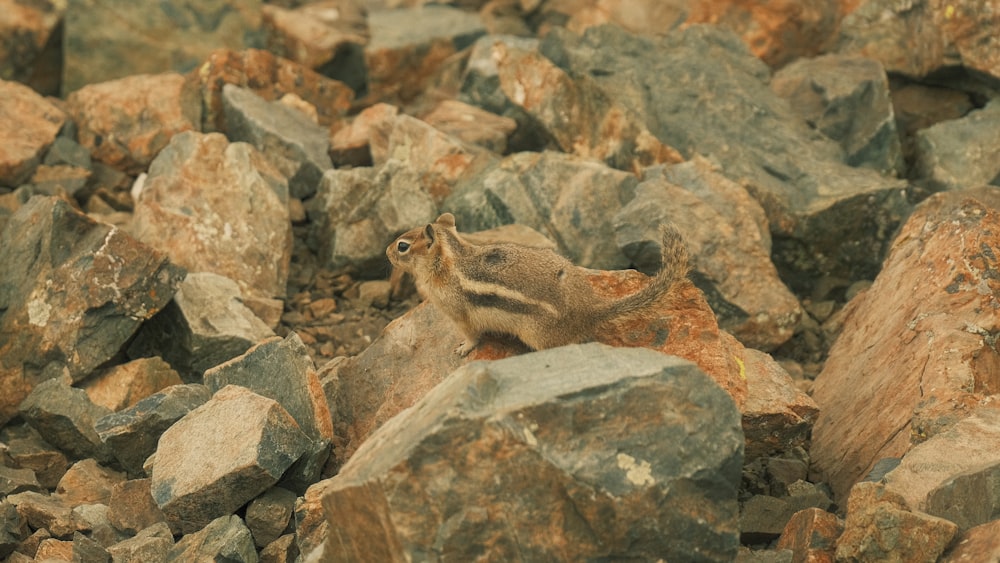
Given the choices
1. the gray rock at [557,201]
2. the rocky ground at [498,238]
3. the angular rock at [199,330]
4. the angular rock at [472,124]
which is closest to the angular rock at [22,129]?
the rocky ground at [498,238]

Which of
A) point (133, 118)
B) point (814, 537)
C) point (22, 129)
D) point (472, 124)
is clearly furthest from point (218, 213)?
point (814, 537)

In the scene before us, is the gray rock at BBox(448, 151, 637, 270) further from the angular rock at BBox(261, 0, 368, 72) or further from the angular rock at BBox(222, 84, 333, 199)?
the angular rock at BBox(261, 0, 368, 72)

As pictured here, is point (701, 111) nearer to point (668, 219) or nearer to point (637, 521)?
point (668, 219)

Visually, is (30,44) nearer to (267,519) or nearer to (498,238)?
(498,238)

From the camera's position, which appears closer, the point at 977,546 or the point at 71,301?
the point at 977,546

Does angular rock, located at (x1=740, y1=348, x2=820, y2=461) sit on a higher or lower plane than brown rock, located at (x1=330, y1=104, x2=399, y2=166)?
higher

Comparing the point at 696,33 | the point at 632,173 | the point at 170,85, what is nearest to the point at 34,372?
the point at 170,85

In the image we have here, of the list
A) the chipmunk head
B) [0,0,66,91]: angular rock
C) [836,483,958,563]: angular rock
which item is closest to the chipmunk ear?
the chipmunk head
